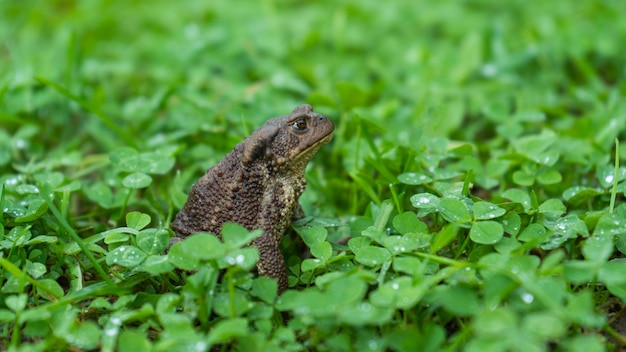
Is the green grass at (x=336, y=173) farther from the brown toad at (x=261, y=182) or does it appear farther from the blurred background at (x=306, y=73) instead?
the brown toad at (x=261, y=182)

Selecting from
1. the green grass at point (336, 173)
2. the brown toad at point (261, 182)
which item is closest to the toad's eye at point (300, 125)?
the brown toad at point (261, 182)

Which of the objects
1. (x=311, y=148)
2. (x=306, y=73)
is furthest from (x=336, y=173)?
(x=306, y=73)

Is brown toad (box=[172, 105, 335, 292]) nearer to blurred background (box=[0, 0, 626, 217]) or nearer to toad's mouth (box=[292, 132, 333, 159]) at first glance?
toad's mouth (box=[292, 132, 333, 159])

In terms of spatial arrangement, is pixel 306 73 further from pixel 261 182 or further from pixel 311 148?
pixel 261 182

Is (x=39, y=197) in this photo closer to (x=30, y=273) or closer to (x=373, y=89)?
(x=30, y=273)

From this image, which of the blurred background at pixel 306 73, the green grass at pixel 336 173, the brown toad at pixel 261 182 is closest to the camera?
the green grass at pixel 336 173

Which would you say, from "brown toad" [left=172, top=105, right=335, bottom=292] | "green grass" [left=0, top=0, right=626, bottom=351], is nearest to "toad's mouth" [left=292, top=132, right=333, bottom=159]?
"brown toad" [left=172, top=105, right=335, bottom=292]

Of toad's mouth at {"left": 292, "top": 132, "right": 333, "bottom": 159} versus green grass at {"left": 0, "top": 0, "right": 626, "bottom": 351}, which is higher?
toad's mouth at {"left": 292, "top": 132, "right": 333, "bottom": 159}
